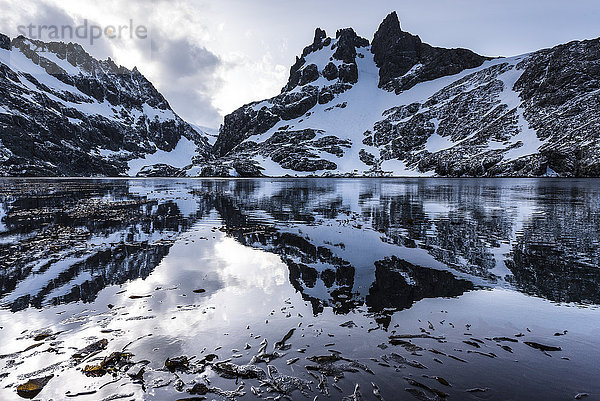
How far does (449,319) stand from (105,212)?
3304 cm

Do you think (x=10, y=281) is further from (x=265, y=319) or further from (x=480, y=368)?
(x=480, y=368)

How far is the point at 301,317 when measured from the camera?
31.3 feet

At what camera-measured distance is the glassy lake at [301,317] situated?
6285 millimetres

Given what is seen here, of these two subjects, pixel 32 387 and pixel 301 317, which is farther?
pixel 301 317

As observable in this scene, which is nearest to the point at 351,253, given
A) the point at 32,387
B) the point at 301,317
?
the point at 301,317

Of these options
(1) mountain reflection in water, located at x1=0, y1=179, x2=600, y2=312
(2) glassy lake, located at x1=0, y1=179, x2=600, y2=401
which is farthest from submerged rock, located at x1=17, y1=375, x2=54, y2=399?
(1) mountain reflection in water, located at x1=0, y1=179, x2=600, y2=312

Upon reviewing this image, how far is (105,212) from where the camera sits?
102 feet

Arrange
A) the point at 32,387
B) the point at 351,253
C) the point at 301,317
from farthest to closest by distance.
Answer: the point at 351,253 → the point at 301,317 → the point at 32,387

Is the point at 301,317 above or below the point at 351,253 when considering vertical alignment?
below

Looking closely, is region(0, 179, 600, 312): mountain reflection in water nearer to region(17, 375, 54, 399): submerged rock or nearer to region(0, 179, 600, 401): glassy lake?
region(0, 179, 600, 401): glassy lake

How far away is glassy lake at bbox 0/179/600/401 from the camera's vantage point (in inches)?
247

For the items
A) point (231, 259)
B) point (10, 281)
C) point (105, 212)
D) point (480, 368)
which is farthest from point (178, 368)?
point (105, 212)

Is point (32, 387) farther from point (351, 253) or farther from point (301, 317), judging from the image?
point (351, 253)

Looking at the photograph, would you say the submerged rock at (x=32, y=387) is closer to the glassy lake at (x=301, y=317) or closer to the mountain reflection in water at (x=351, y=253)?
the glassy lake at (x=301, y=317)
